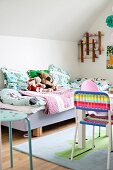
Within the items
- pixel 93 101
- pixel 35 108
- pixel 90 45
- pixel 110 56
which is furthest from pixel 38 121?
pixel 90 45

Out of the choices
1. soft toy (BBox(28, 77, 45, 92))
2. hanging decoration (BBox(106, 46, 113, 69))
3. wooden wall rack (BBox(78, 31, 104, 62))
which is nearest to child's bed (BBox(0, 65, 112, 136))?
soft toy (BBox(28, 77, 45, 92))

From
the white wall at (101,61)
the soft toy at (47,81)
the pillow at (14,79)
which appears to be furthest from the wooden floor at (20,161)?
the white wall at (101,61)

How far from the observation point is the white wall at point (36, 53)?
427cm

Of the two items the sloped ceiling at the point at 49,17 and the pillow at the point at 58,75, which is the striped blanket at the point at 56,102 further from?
the sloped ceiling at the point at 49,17

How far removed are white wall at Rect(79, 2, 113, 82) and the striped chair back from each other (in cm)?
317

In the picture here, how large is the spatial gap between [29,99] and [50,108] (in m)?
0.34

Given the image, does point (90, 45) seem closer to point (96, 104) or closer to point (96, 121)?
point (96, 121)

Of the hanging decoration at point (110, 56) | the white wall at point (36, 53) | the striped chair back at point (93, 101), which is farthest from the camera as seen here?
the hanging decoration at point (110, 56)

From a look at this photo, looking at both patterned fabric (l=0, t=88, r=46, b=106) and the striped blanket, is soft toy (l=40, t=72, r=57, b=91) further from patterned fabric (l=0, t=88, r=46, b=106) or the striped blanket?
patterned fabric (l=0, t=88, r=46, b=106)

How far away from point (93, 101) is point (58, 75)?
2617mm

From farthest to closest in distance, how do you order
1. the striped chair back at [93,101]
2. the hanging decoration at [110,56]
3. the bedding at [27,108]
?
the hanging decoration at [110,56], the bedding at [27,108], the striped chair back at [93,101]

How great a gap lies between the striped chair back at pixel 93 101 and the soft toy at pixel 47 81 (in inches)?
74.6

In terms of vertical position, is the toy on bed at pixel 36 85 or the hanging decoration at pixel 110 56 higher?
the hanging decoration at pixel 110 56

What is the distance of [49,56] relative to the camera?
506 cm
